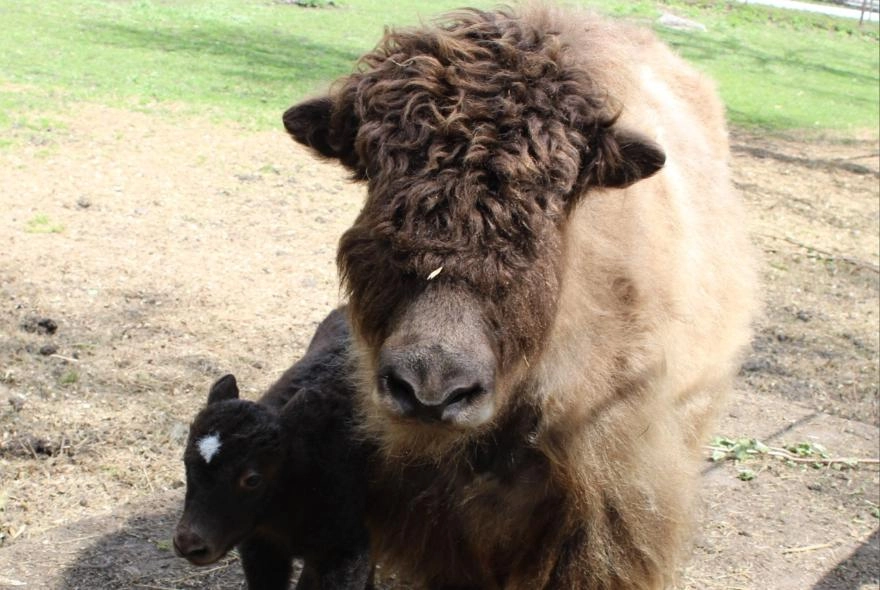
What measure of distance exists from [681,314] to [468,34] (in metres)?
1.52

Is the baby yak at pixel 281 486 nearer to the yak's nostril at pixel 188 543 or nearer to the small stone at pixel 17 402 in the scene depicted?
the yak's nostril at pixel 188 543

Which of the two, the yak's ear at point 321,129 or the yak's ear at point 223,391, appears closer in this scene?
the yak's ear at point 321,129

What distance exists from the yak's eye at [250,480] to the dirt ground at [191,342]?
1.04 meters

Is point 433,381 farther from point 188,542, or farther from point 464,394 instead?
point 188,542

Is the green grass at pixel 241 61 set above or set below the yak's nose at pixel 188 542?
below

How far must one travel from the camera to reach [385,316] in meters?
3.89

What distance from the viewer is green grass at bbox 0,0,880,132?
14102 mm

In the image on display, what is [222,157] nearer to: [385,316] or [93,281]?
[93,281]

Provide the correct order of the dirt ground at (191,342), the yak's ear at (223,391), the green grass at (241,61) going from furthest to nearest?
the green grass at (241,61) < the dirt ground at (191,342) < the yak's ear at (223,391)

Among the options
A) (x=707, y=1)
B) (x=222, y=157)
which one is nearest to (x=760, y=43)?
(x=707, y=1)

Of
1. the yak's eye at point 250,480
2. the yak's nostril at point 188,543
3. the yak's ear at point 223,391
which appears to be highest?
the yak's ear at point 223,391

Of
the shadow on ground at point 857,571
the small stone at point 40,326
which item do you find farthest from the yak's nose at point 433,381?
the small stone at point 40,326

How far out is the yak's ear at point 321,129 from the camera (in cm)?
420

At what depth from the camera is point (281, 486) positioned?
15.5 ft
